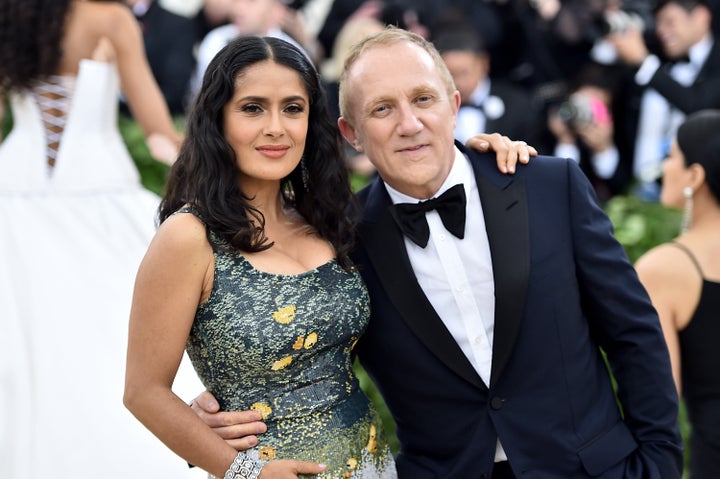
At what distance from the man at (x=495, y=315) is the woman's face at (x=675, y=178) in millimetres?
1041

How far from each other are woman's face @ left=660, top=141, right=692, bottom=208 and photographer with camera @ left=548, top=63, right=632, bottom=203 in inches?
112

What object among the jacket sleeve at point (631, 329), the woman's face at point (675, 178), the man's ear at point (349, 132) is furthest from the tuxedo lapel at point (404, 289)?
the woman's face at point (675, 178)

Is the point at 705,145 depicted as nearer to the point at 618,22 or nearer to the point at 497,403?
the point at 497,403

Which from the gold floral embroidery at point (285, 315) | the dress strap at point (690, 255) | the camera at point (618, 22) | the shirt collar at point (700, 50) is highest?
the camera at point (618, 22)

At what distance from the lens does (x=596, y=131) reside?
6961 mm

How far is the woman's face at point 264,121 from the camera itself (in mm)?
2830

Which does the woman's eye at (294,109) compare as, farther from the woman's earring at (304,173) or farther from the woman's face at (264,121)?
the woman's earring at (304,173)

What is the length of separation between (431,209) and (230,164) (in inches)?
23.7

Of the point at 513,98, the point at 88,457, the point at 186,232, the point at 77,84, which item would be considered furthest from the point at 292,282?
the point at 513,98

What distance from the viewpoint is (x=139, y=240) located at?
4.12m

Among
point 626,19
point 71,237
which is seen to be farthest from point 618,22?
point 71,237

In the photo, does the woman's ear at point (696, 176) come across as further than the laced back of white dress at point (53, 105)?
No

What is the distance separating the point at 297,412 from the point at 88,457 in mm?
1078

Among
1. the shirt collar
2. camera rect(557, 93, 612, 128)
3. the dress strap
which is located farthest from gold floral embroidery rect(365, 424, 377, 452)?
the shirt collar
